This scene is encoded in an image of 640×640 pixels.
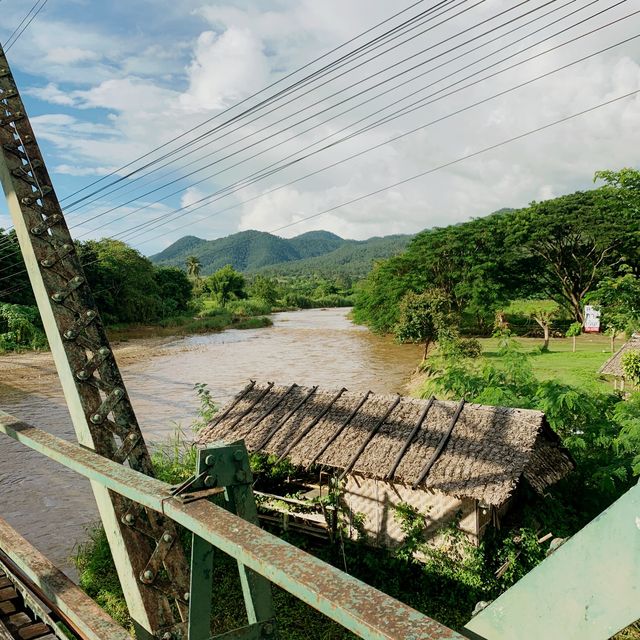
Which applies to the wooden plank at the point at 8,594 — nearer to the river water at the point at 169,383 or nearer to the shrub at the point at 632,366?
the river water at the point at 169,383

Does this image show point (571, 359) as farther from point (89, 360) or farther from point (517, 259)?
point (89, 360)

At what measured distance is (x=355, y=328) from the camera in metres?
42.5

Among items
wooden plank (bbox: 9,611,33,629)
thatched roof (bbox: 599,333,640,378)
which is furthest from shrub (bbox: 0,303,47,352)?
wooden plank (bbox: 9,611,33,629)

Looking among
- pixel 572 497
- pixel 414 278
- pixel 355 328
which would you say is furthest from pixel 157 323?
pixel 572 497

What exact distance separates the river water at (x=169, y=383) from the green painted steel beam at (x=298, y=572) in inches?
293

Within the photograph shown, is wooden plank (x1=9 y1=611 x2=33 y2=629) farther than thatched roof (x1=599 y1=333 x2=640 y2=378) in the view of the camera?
No

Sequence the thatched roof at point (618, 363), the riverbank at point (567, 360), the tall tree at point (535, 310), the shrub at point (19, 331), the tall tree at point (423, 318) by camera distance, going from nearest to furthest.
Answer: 1. the thatched roof at point (618, 363)
2. the riverbank at point (567, 360)
3. the tall tree at point (423, 318)
4. the tall tree at point (535, 310)
5. the shrub at point (19, 331)

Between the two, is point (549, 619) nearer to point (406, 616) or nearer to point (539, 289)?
point (406, 616)

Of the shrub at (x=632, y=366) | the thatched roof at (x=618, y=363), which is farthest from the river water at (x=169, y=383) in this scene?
the shrub at (x=632, y=366)

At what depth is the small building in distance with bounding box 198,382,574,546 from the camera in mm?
6305

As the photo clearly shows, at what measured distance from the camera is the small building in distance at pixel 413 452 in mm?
6305

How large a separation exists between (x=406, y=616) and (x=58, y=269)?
2761 mm

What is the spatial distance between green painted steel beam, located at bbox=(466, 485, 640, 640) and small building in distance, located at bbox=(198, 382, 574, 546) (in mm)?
5209

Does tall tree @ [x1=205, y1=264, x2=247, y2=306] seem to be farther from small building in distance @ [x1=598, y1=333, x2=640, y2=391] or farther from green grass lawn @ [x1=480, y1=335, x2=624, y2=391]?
small building in distance @ [x1=598, y1=333, x2=640, y2=391]
